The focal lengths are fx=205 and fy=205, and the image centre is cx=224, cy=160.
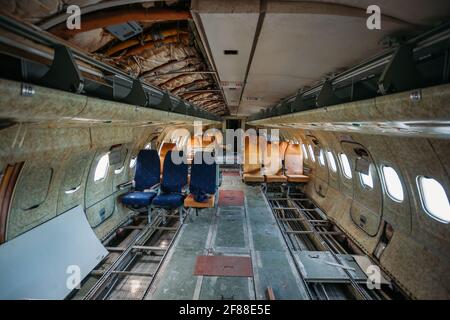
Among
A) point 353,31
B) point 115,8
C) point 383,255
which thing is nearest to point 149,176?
point 115,8

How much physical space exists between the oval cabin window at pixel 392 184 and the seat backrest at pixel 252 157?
17.7ft

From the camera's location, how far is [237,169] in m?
13.3

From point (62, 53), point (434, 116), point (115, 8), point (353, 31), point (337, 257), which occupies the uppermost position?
point (115, 8)

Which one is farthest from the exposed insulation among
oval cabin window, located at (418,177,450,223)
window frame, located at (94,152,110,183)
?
oval cabin window, located at (418,177,450,223)

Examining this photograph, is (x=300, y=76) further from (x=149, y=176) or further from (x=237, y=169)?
(x=237, y=169)

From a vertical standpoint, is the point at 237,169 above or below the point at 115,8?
below

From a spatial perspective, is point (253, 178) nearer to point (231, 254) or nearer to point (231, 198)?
point (231, 198)

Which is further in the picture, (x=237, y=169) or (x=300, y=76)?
(x=237, y=169)

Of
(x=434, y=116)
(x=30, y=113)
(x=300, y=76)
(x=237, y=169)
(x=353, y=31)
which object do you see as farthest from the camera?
(x=237, y=169)

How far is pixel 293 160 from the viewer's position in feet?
32.9

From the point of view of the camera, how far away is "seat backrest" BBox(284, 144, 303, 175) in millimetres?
9977

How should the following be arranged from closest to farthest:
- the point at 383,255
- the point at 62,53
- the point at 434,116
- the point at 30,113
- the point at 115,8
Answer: the point at 434,116
the point at 30,113
the point at 62,53
the point at 115,8
the point at 383,255

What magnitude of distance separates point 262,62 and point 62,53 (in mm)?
2327

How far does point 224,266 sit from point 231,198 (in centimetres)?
396
